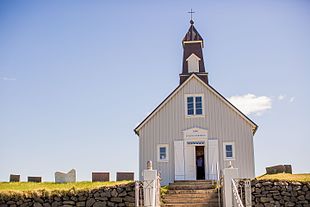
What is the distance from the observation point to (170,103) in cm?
2638

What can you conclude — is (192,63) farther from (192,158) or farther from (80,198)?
(80,198)

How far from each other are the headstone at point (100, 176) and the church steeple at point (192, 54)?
869 cm

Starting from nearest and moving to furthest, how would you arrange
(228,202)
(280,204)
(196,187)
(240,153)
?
(228,202)
(280,204)
(196,187)
(240,153)

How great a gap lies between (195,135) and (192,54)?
5935mm

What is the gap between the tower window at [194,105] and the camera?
26.2 m

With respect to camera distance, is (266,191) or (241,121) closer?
(266,191)

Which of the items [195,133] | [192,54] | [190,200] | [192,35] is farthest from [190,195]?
[192,35]

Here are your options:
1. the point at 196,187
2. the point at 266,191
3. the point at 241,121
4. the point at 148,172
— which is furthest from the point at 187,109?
the point at 148,172

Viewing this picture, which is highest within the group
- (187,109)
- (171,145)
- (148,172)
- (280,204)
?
(187,109)

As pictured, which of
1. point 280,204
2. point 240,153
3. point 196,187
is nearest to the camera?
point 280,204

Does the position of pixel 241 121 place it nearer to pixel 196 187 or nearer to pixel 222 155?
pixel 222 155

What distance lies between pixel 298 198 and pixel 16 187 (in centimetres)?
1189

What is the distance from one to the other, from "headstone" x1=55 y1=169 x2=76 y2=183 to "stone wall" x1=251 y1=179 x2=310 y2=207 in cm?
899

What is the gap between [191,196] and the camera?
19125 millimetres
